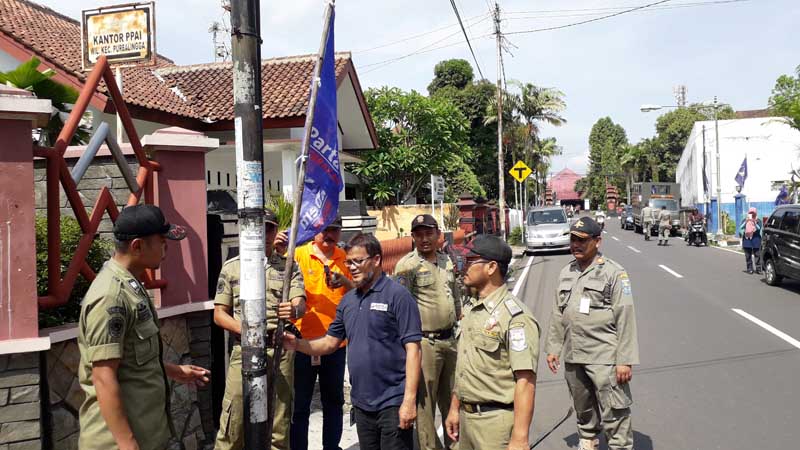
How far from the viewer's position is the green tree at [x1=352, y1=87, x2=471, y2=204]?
77.2ft

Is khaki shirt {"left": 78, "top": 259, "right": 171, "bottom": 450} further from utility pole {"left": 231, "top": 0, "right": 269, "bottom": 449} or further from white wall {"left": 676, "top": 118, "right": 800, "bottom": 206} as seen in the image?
white wall {"left": 676, "top": 118, "right": 800, "bottom": 206}

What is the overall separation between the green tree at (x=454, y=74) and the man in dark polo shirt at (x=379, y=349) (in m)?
38.1

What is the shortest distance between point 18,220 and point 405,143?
21213mm

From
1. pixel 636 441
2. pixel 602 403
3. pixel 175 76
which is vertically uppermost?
pixel 175 76

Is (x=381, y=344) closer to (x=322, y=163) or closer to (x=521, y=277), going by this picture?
(x=322, y=163)

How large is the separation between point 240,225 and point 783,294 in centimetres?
1210

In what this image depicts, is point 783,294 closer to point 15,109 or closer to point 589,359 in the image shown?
point 589,359

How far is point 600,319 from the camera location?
4285mm

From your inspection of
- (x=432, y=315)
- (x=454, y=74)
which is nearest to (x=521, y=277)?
A: (x=432, y=315)

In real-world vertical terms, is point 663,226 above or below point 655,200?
below

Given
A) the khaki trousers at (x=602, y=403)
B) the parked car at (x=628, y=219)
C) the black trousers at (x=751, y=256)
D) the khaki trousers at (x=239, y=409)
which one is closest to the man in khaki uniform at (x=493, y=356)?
the khaki trousers at (x=239, y=409)

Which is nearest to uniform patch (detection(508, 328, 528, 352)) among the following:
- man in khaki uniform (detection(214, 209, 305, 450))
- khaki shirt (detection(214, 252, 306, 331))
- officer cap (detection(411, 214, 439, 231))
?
man in khaki uniform (detection(214, 209, 305, 450))

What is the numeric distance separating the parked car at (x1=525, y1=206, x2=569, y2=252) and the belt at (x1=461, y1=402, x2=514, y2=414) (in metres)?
19.8

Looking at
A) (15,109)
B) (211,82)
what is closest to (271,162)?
(211,82)
